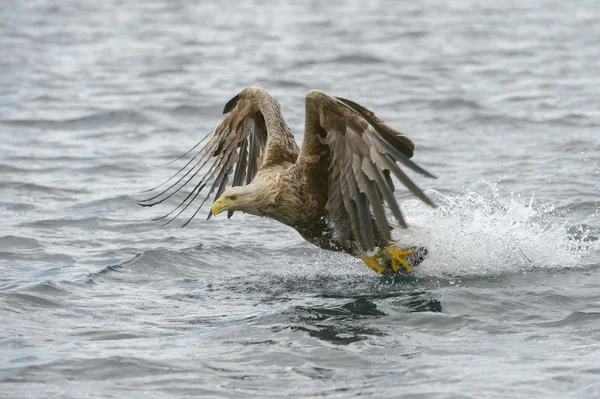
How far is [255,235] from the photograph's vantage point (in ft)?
36.2

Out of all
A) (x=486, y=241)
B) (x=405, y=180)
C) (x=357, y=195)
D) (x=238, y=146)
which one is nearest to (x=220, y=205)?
(x=357, y=195)

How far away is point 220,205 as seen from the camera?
332 inches

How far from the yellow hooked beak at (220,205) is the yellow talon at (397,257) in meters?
1.46

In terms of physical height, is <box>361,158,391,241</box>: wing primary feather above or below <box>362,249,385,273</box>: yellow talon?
above

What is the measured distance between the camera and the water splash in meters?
9.23

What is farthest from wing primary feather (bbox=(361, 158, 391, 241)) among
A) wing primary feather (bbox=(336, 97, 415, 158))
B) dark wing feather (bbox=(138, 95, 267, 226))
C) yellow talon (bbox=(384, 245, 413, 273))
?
dark wing feather (bbox=(138, 95, 267, 226))

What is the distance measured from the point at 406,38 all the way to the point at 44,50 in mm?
7344

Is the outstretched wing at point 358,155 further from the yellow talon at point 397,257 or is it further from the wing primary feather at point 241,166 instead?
the wing primary feather at point 241,166

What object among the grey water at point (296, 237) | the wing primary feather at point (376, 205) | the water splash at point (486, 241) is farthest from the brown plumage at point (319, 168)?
the grey water at point (296, 237)

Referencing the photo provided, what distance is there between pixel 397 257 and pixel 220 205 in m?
1.61

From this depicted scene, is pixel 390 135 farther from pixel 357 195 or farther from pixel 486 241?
pixel 486 241

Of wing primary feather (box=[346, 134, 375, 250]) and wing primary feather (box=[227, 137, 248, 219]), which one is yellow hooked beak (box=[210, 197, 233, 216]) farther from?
wing primary feather (box=[227, 137, 248, 219])

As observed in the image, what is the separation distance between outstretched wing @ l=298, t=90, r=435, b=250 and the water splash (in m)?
1.36

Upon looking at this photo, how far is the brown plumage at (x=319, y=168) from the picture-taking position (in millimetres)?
7719
